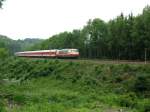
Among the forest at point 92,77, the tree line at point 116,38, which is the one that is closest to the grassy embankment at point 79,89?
the forest at point 92,77

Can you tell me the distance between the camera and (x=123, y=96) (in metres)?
34.4

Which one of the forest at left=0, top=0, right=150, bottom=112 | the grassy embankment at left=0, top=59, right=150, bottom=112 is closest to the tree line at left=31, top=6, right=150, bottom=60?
the forest at left=0, top=0, right=150, bottom=112

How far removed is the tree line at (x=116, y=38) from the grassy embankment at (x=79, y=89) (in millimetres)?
14295

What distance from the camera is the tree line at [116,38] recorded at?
61.8 meters

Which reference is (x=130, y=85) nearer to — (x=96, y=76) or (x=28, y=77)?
(x=96, y=76)

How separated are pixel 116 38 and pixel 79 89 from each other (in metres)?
30.2

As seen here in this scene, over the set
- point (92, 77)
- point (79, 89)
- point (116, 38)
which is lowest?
point (79, 89)

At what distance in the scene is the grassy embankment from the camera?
27.8m

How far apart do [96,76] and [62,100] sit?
1347 centimetres

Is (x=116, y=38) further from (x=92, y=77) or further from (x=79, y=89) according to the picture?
(x=79, y=89)

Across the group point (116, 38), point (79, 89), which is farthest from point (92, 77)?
point (116, 38)

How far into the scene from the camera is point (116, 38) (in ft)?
229

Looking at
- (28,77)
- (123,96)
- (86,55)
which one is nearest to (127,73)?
(123,96)

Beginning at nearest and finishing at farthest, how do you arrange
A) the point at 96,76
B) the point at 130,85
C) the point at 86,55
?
the point at 130,85
the point at 96,76
the point at 86,55
